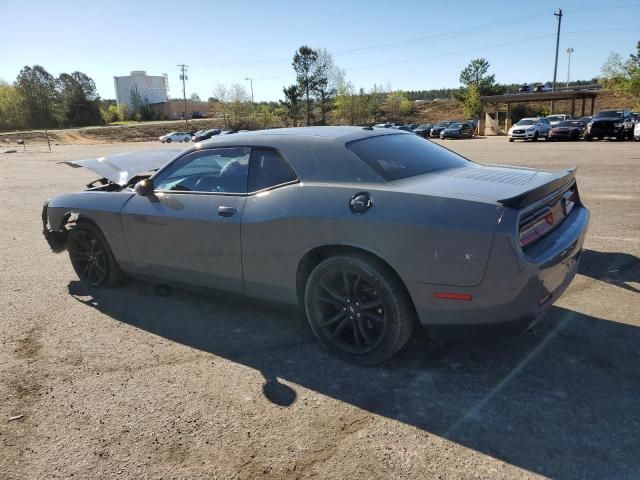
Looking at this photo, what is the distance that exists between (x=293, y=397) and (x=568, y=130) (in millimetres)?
31671

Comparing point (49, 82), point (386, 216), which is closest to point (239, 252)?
point (386, 216)

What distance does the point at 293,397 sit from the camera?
9.56 feet

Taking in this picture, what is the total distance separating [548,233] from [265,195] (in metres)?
1.91

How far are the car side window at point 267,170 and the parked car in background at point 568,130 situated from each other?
101 feet

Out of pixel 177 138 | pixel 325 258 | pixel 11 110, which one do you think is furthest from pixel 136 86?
pixel 325 258

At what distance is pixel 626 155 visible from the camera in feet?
57.0

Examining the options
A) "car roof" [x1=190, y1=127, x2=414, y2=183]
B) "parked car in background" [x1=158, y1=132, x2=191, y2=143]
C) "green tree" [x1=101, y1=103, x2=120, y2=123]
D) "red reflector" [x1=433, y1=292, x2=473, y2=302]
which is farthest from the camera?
"green tree" [x1=101, y1=103, x2=120, y2=123]

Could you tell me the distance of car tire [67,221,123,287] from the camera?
4645 millimetres

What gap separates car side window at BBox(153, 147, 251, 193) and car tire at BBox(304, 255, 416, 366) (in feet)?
3.29

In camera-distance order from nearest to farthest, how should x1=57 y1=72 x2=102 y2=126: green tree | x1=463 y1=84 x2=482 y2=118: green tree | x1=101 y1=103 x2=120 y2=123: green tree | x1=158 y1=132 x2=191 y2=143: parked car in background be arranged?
1. x1=158 y1=132 x2=191 y2=143: parked car in background
2. x1=463 y1=84 x2=482 y2=118: green tree
3. x1=57 y1=72 x2=102 y2=126: green tree
4. x1=101 y1=103 x2=120 y2=123: green tree

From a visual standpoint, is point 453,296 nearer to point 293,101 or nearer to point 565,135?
point 565,135

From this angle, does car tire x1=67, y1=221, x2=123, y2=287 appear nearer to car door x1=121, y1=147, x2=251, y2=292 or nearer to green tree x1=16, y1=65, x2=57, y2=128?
car door x1=121, y1=147, x2=251, y2=292

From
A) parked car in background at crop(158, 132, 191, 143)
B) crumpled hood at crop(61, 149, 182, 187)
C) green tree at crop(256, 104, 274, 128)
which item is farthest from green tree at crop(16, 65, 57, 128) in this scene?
crumpled hood at crop(61, 149, 182, 187)

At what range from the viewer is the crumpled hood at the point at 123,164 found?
5.03m
